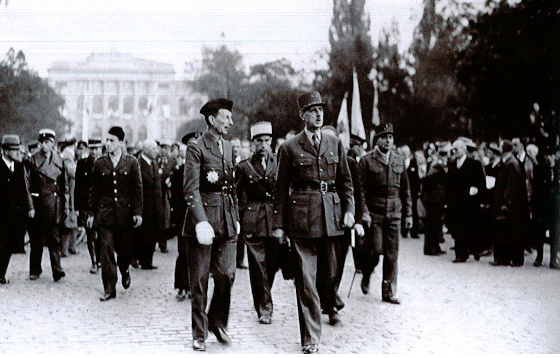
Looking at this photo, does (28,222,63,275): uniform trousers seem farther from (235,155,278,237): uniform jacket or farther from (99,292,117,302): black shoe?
(235,155,278,237): uniform jacket

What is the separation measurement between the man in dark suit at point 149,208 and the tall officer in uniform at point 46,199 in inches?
64.7

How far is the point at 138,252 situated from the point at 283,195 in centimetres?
680

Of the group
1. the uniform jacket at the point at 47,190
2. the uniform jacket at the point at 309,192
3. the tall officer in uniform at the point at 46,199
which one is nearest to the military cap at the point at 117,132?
the tall officer in uniform at the point at 46,199

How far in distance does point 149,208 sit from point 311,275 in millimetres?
7262

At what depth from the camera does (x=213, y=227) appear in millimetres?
7285

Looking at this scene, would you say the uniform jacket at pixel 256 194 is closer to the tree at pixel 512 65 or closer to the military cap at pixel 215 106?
the military cap at pixel 215 106

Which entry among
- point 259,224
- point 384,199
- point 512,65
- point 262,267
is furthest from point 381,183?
point 512,65

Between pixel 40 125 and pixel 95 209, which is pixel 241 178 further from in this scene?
pixel 40 125

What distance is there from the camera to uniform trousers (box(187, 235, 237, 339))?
727cm

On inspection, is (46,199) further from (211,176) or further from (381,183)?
(211,176)

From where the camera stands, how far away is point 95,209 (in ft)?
34.3

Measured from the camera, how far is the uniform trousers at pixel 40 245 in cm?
1182

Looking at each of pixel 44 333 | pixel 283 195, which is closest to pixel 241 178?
pixel 283 195

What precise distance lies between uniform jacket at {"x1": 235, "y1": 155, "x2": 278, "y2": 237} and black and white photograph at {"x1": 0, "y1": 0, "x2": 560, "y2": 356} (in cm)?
2
